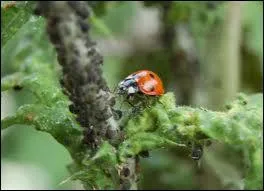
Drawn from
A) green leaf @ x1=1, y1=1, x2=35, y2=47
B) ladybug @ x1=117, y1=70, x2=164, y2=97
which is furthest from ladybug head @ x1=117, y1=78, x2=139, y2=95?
green leaf @ x1=1, y1=1, x2=35, y2=47

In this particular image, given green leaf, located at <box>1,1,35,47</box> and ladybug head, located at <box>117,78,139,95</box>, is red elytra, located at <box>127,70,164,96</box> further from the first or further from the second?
green leaf, located at <box>1,1,35,47</box>

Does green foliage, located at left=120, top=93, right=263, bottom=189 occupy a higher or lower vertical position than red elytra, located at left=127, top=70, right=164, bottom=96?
lower

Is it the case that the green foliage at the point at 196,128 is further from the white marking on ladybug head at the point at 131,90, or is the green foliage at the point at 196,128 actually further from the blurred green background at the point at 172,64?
the blurred green background at the point at 172,64

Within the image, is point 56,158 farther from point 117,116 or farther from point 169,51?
point 117,116

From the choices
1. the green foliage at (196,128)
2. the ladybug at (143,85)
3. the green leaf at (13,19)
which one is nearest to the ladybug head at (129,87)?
the ladybug at (143,85)

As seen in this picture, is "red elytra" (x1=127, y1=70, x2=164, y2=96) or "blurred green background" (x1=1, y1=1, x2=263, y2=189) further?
"blurred green background" (x1=1, y1=1, x2=263, y2=189)

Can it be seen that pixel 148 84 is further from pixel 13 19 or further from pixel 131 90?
pixel 13 19

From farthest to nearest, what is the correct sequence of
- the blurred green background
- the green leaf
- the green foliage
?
the blurred green background → the green leaf → the green foliage

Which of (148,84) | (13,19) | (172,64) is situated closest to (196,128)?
(148,84)
